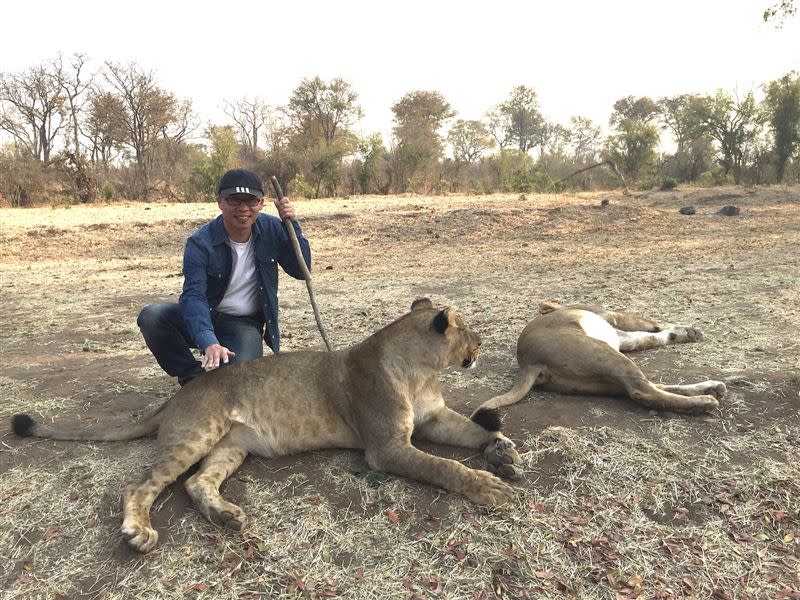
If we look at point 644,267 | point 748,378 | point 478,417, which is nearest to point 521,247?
point 644,267

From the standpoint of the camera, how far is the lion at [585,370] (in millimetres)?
4074

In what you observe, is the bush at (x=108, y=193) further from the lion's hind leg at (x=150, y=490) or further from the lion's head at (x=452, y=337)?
the lion's head at (x=452, y=337)

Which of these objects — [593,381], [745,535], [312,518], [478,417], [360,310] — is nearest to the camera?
[745,535]

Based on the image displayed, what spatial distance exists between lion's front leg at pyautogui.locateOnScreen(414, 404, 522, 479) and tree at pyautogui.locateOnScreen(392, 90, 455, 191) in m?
24.6

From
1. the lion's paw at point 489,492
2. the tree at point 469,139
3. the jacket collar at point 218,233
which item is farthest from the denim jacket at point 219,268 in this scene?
the tree at point 469,139

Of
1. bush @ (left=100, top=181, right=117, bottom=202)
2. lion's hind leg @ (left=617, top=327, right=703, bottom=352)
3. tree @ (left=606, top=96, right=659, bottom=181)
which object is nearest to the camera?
lion's hind leg @ (left=617, top=327, right=703, bottom=352)

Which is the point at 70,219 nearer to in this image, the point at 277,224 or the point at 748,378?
the point at 277,224

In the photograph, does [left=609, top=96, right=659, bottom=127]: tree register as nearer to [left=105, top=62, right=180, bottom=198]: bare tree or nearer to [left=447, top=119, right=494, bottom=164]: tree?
[left=447, top=119, right=494, bottom=164]: tree

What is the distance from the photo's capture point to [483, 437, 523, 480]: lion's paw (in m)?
3.37

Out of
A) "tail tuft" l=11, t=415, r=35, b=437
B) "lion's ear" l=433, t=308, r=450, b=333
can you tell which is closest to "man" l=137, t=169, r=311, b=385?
"tail tuft" l=11, t=415, r=35, b=437

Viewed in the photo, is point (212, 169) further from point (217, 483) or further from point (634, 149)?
point (217, 483)

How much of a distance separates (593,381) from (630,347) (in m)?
1.29

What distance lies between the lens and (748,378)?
4.50 meters

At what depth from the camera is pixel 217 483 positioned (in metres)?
3.31
